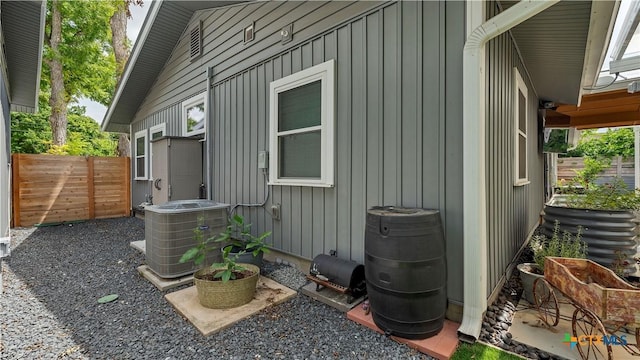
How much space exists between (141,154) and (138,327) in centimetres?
739

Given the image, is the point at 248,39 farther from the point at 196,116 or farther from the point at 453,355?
the point at 453,355

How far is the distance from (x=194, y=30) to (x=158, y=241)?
4585 millimetres

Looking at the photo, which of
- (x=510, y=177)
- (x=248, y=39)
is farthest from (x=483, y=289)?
(x=248, y=39)

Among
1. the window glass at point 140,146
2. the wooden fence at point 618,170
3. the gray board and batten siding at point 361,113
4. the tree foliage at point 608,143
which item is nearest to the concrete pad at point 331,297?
the gray board and batten siding at point 361,113

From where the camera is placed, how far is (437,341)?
6.68ft

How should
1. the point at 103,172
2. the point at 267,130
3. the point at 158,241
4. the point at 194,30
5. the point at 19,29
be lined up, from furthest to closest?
the point at 103,172 → the point at 194,30 → the point at 19,29 → the point at 267,130 → the point at 158,241

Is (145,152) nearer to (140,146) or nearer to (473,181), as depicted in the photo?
(140,146)

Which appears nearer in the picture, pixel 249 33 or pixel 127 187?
pixel 249 33

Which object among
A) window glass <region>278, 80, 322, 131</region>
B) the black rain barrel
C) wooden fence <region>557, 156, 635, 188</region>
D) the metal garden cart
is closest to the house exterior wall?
the metal garden cart

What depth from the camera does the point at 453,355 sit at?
6.33ft

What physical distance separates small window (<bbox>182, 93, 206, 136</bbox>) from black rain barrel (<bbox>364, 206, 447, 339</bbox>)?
4686mm

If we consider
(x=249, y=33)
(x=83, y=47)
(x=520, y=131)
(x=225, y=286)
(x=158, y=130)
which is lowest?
(x=225, y=286)

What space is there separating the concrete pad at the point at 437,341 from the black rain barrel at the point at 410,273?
0.04m

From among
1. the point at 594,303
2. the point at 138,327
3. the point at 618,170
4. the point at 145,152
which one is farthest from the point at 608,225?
the point at 618,170
